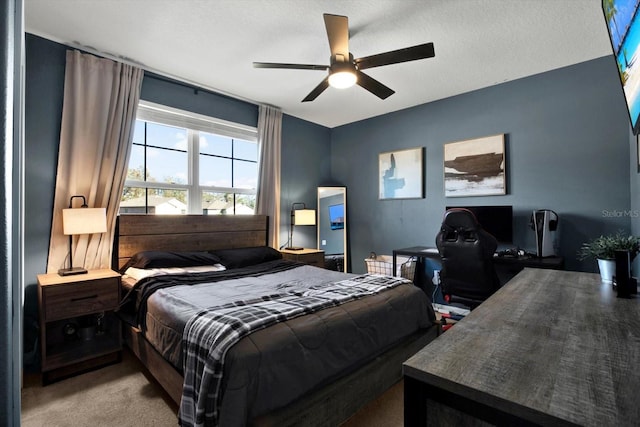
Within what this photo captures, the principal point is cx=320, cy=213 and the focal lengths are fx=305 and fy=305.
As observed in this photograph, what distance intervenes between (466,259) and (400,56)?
5.43 feet

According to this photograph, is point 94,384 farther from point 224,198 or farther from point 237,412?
point 224,198

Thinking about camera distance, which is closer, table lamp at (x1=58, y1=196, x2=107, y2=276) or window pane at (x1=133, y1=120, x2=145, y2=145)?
table lamp at (x1=58, y1=196, x2=107, y2=276)

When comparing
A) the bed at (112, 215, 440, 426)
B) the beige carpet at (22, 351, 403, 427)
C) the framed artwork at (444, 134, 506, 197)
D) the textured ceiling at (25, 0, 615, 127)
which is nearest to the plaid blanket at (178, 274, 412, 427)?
the bed at (112, 215, 440, 426)

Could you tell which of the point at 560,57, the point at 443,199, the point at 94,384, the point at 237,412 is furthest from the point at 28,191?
the point at 560,57

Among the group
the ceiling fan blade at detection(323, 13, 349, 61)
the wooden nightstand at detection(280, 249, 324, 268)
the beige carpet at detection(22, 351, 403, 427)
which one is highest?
the ceiling fan blade at detection(323, 13, 349, 61)

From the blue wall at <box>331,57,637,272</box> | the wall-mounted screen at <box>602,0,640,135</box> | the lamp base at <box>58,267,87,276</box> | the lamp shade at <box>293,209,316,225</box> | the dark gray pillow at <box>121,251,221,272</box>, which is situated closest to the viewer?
the wall-mounted screen at <box>602,0,640,135</box>

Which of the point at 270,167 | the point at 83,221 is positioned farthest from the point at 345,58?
the point at 83,221

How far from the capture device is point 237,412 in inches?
49.7

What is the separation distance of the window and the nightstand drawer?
0.98m

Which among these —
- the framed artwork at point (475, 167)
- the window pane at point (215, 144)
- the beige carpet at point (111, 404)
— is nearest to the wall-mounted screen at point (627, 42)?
the beige carpet at point (111, 404)

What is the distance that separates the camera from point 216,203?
3.89 m

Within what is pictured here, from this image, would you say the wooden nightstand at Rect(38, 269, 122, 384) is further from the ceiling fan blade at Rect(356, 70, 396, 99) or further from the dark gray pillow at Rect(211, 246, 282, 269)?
the ceiling fan blade at Rect(356, 70, 396, 99)

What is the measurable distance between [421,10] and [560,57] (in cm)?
172

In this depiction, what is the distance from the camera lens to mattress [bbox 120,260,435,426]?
4.32ft
